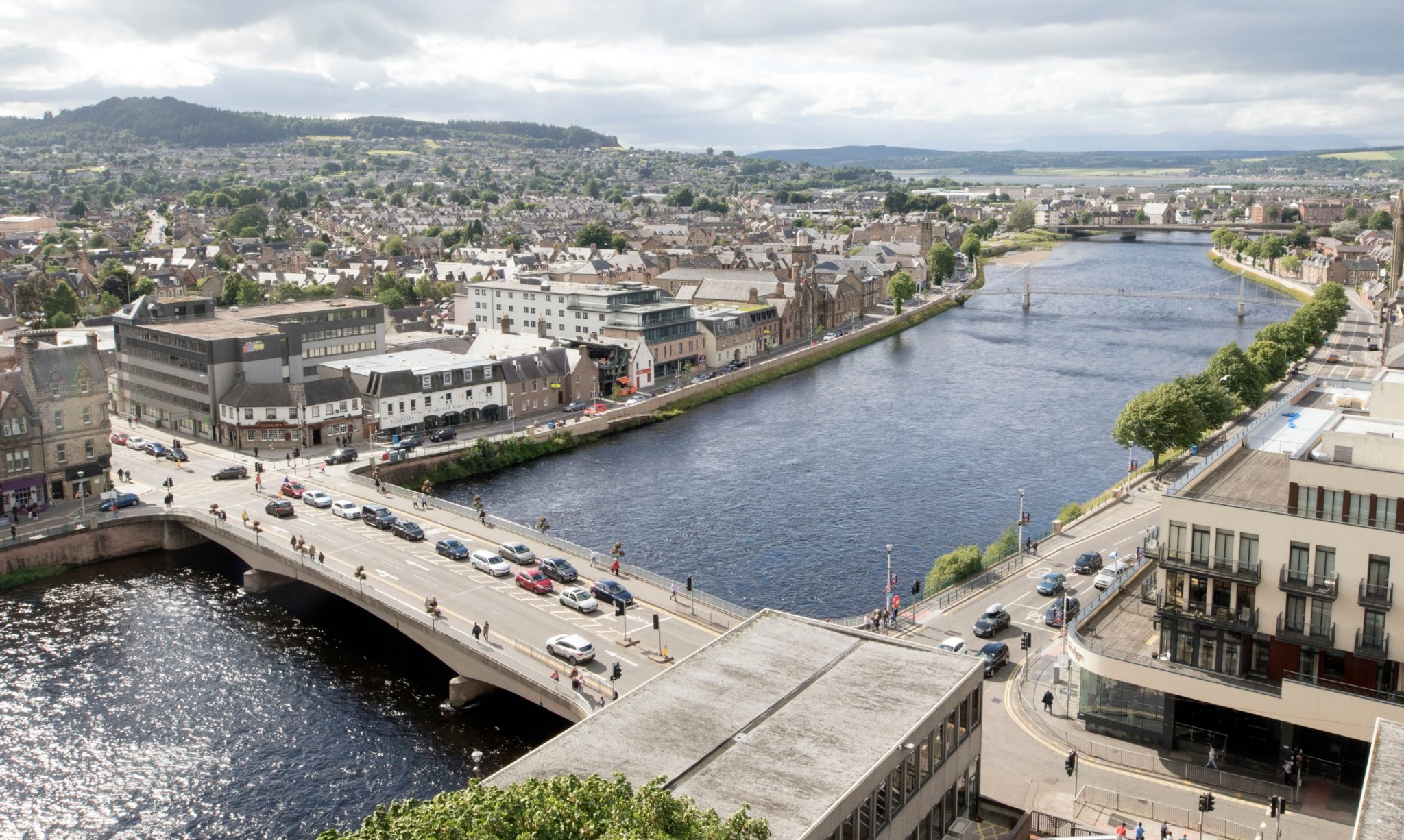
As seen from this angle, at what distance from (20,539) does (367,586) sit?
50.9 ft

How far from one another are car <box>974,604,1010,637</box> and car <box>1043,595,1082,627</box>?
1143 mm

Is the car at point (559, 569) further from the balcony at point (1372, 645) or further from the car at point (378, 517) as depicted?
the balcony at point (1372, 645)

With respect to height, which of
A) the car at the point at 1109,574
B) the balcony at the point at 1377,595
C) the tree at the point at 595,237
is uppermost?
the tree at the point at 595,237

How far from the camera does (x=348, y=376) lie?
5791cm

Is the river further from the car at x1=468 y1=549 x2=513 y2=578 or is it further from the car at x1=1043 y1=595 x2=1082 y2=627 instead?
the car at x1=1043 y1=595 x2=1082 y2=627

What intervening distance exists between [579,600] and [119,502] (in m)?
22.5

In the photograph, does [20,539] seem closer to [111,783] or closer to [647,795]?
[111,783]

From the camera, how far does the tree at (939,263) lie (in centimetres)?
13150

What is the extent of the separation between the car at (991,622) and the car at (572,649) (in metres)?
10.3

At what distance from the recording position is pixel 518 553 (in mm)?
36906

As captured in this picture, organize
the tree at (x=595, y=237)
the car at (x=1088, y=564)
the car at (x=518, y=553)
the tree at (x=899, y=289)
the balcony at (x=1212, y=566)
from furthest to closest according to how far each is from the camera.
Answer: the tree at (x=595, y=237), the tree at (x=899, y=289), the car at (x=518, y=553), the car at (x=1088, y=564), the balcony at (x=1212, y=566)

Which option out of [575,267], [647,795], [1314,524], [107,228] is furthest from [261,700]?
[107,228]

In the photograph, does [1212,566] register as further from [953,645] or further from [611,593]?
[611,593]

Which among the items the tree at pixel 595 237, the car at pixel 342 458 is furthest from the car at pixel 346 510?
the tree at pixel 595 237
